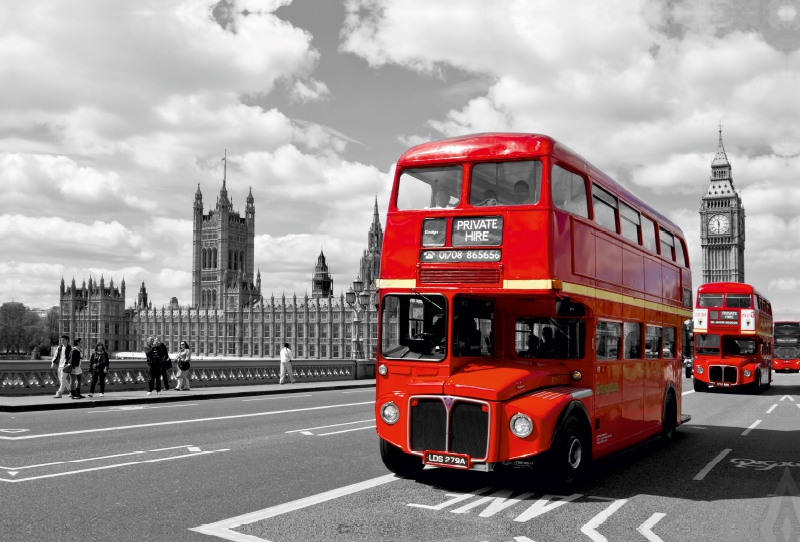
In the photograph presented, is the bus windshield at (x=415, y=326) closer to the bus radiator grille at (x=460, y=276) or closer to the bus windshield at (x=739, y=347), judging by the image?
the bus radiator grille at (x=460, y=276)

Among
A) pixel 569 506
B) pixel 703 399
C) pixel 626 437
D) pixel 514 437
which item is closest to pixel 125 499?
pixel 514 437

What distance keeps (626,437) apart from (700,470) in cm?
109

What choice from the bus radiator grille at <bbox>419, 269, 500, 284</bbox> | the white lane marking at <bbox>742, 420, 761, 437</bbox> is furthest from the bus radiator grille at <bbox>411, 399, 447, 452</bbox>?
the white lane marking at <bbox>742, 420, 761, 437</bbox>

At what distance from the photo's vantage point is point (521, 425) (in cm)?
820

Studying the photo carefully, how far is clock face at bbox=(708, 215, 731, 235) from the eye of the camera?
16694 cm

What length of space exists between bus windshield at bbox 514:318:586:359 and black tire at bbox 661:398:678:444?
16.1 ft

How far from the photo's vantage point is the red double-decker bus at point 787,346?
56.7 metres

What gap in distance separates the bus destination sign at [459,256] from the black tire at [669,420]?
21.1 ft

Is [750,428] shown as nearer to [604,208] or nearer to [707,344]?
[604,208]

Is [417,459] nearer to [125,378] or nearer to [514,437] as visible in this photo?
[514,437]

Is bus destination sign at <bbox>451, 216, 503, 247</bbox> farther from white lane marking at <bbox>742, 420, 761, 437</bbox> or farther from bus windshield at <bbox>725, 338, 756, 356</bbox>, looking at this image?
bus windshield at <bbox>725, 338, 756, 356</bbox>

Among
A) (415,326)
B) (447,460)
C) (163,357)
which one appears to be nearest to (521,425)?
(447,460)

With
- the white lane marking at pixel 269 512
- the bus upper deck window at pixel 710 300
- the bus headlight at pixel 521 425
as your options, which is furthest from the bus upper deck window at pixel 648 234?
the bus upper deck window at pixel 710 300

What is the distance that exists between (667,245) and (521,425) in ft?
24.4
